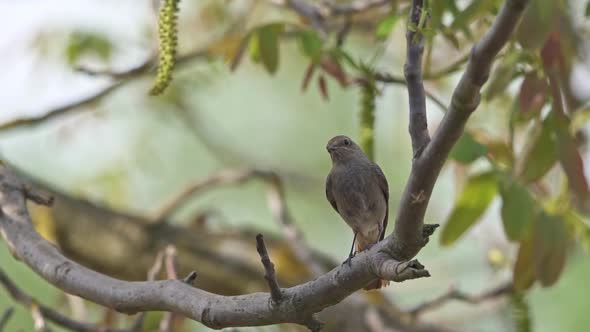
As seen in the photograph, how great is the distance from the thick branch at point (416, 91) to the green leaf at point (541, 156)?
1.01 metres

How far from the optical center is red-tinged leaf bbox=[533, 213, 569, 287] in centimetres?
281

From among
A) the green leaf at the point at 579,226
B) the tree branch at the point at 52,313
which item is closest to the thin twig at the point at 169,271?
the tree branch at the point at 52,313

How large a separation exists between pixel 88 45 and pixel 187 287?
2663 millimetres

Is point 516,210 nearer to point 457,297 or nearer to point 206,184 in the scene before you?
point 457,297

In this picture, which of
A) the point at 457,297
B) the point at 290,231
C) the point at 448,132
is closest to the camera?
the point at 448,132

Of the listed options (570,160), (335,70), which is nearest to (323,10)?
(335,70)

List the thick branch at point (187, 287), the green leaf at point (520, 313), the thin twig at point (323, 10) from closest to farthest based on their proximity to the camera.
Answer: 1. the thick branch at point (187, 287)
2. the green leaf at point (520, 313)
3. the thin twig at point (323, 10)

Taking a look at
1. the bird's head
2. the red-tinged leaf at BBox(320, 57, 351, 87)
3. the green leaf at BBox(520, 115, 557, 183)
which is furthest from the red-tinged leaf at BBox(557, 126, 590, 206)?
the red-tinged leaf at BBox(320, 57, 351, 87)

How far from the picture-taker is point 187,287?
220 cm

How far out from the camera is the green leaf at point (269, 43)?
305 centimetres

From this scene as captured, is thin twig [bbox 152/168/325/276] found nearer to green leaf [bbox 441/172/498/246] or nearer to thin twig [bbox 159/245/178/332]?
thin twig [bbox 159/245/178/332]

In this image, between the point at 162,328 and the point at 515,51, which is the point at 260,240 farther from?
the point at 162,328

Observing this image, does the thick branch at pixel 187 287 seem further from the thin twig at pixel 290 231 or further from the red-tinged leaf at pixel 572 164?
the thin twig at pixel 290 231

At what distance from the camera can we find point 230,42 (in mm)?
3701
